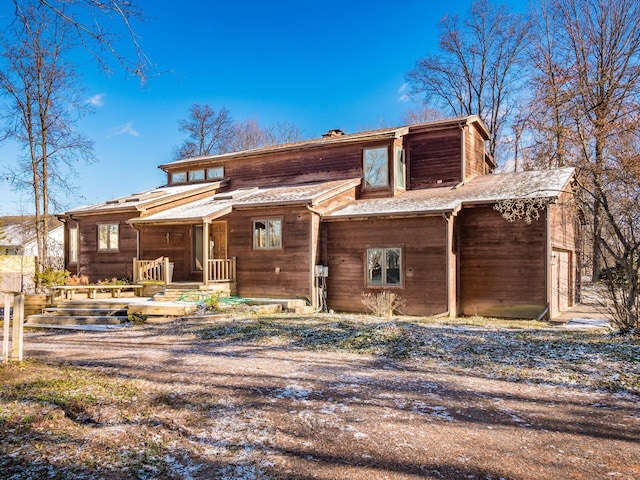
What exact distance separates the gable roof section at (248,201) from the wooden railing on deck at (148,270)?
1525 millimetres

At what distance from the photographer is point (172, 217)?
56.4ft

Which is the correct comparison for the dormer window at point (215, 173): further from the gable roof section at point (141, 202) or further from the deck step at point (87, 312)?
the deck step at point (87, 312)

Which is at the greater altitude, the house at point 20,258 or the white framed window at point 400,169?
the white framed window at point 400,169

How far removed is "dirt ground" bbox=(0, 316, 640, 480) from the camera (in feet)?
12.0

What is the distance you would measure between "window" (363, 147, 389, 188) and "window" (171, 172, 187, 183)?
10.6 meters

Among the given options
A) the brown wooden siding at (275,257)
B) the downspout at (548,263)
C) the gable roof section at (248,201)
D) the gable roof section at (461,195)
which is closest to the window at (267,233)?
the brown wooden siding at (275,257)

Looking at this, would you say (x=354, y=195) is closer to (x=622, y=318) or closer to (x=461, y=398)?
(x=622, y=318)

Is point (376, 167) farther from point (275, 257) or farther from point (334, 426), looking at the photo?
point (334, 426)

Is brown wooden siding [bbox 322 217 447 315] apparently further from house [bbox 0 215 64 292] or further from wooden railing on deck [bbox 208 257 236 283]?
house [bbox 0 215 64 292]

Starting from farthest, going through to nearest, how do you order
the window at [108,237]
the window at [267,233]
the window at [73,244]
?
the window at [73,244] < the window at [108,237] < the window at [267,233]

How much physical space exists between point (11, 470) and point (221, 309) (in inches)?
386

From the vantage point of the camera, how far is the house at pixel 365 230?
14.7 meters

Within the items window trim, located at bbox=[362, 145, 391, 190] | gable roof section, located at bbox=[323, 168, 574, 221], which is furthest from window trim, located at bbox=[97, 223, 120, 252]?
window trim, located at bbox=[362, 145, 391, 190]

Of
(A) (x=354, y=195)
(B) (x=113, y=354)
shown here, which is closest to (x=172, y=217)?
(A) (x=354, y=195)
